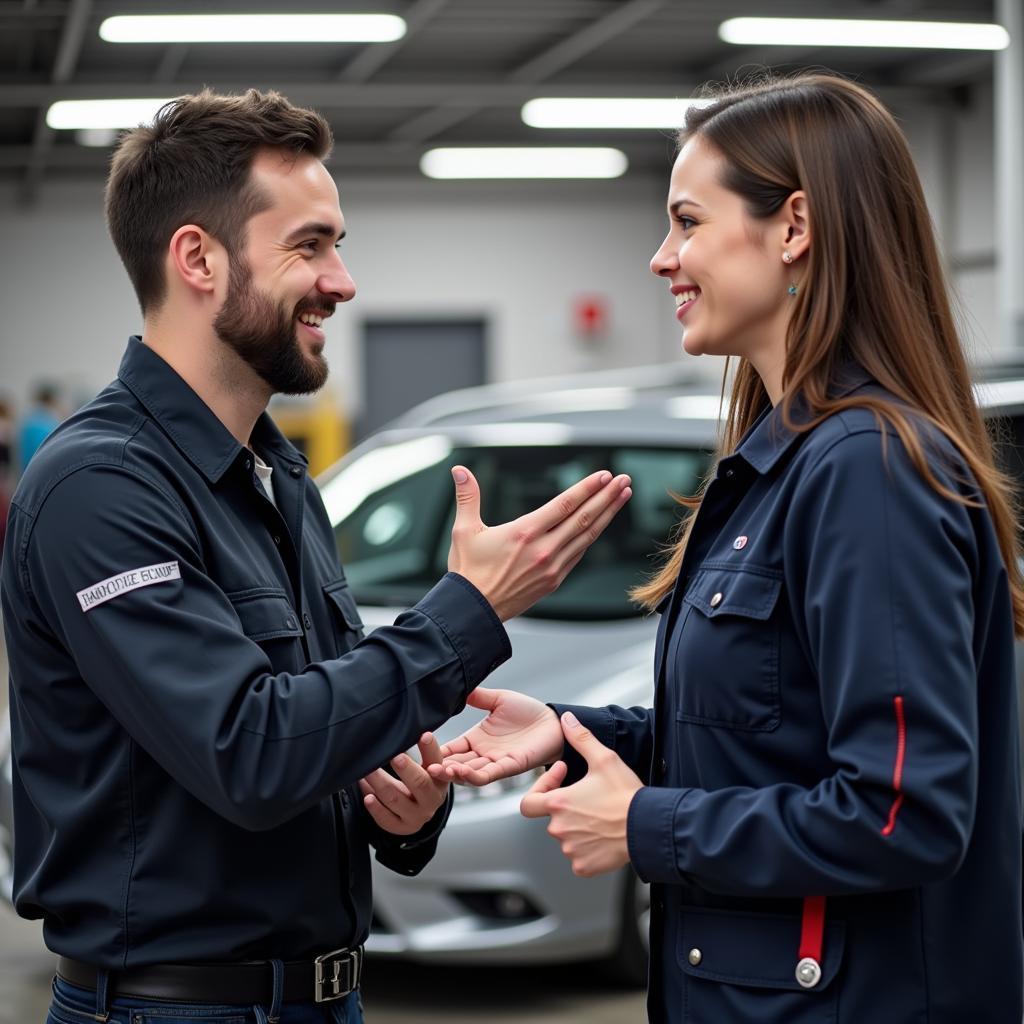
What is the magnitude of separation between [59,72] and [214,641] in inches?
446

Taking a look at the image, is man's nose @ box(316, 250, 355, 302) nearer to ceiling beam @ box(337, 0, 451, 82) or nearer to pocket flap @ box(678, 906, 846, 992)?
pocket flap @ box(678, 906, 846, 992)

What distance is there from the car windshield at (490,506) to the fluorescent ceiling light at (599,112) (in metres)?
9.29

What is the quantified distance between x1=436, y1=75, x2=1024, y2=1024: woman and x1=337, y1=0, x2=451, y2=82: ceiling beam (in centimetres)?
924

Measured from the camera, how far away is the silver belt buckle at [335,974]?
1957mm

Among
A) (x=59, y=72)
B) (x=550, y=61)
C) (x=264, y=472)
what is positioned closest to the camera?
(x=264, y=472)

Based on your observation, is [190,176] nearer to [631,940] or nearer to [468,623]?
[468,623]

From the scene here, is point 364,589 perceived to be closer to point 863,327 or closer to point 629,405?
point 629,405

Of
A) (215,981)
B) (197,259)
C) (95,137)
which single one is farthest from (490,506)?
(95,137)

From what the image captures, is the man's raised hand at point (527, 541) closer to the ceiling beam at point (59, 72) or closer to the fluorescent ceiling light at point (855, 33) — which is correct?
the ceiling beam at point (59, 72)

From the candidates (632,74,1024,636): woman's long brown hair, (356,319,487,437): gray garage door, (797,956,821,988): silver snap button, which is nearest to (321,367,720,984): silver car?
(632,74,1024,636): woman's long brown hair

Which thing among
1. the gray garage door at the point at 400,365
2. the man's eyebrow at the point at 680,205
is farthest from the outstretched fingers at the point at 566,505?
the gray garage door at the point at 400,365

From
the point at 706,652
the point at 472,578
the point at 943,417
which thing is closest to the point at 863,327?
the point at 943,417

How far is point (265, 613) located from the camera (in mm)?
1960

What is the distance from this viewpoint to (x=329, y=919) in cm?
196
